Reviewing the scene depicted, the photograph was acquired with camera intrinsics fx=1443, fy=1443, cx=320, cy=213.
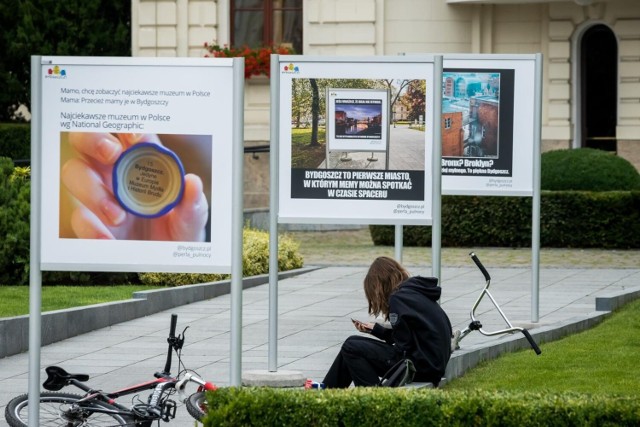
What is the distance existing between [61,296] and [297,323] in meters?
2.47

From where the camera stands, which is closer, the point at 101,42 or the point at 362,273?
the point at 362,273

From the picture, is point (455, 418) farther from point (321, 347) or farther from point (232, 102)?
point (321, 347)

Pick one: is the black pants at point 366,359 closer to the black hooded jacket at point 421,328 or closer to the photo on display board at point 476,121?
the black hooded jacket at point 421,328

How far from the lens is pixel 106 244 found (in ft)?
25.3

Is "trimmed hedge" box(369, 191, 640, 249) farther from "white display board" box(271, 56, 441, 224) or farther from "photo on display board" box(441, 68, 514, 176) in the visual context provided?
"white display board" box(271, 56, 441, 224)

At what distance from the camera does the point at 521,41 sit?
28109 millimetres

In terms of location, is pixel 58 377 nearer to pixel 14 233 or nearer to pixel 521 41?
pixel 14 233

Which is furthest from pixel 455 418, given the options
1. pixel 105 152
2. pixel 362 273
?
pixel 362 273

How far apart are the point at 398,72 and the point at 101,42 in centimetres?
2048

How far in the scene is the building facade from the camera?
27.4 metres

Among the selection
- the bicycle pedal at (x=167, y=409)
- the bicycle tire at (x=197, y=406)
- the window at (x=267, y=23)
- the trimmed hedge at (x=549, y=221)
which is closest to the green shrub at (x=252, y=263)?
the trimmed hedge at (x=549, y=221)

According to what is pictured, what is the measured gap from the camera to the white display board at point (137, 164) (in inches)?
300

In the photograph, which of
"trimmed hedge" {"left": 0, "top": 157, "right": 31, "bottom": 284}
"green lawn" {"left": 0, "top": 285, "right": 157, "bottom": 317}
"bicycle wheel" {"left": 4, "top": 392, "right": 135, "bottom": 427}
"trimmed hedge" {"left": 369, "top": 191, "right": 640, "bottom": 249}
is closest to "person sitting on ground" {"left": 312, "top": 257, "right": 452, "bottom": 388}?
"bicycle wheel" {"left": 4, "top": 392, "right": 135, "bottom": 427}

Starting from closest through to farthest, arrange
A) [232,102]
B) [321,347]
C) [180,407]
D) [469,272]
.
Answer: [232,102] → [180,407] → [321,347] → [469,272]
